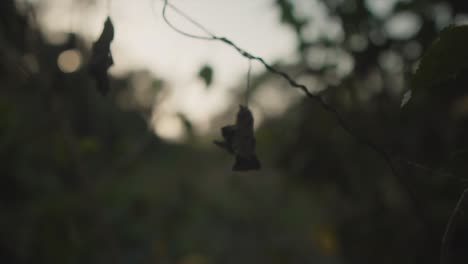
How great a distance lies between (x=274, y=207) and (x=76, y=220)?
4946 mm

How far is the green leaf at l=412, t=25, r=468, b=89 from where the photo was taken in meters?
0.67

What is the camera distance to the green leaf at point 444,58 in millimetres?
666

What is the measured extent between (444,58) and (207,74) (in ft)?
3.73

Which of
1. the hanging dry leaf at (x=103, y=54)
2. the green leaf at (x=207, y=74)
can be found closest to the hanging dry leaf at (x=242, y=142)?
the hanging dry leaf at (x=103, y=54)

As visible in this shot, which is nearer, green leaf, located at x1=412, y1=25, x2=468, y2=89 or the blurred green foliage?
green leaf, located at x1=412, y1=25, x2=468, y2=89

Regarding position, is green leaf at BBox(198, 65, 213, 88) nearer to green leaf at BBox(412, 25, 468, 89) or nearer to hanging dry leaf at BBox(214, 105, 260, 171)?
hanging dry leaf at BBox(214, 105, 260, 171)

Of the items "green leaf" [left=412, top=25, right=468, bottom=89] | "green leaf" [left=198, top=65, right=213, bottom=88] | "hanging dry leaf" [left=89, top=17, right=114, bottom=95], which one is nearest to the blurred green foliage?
"green leaf" [left=198, top=65, right=213, bottom=88]

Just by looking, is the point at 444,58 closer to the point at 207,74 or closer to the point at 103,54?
the point at 103,54

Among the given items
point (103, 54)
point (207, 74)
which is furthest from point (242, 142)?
point (207, 74)

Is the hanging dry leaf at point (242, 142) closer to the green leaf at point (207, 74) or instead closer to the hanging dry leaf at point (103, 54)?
the hanging dry leaf at point (103, 54)

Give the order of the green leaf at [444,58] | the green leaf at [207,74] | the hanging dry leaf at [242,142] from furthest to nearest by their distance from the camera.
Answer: the green leaf at [207,74] < the hanging dry leaf at [242,142] < the green leaf at [444,58]

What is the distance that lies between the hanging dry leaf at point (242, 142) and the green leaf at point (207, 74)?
2.68ft

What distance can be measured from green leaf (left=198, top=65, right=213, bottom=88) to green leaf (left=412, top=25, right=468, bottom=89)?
43.5 inches

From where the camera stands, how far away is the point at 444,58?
68 centimetres
